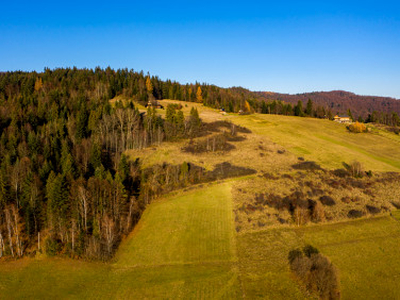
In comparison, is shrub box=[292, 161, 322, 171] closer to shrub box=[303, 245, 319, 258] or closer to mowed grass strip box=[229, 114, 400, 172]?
mowed grass strip box=[229, 114, 400, 172]

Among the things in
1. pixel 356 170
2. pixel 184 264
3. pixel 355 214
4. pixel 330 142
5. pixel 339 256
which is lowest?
pixel 184 264

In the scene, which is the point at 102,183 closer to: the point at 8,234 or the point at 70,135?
the point at 8,234

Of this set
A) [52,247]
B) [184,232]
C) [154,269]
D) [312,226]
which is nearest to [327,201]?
[312,226]

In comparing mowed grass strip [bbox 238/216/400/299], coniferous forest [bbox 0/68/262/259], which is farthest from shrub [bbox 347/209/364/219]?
coniferous forest [bbox 0/68/262/259]

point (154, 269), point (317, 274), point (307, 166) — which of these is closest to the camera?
point (317, 274)

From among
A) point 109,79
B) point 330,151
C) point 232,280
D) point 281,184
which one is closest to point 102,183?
point 232,280

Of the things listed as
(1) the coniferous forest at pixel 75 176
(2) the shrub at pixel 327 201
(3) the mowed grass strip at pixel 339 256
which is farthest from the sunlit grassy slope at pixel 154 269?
(2) the shrub at pixel 327 201

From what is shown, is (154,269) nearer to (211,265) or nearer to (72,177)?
(211,265)
